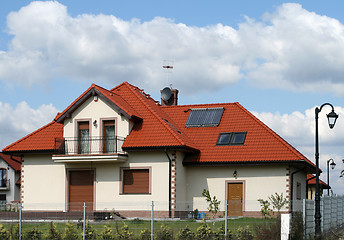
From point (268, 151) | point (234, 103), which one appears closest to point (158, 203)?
point (268, 151)

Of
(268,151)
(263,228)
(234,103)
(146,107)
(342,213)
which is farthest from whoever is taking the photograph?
(234,103)

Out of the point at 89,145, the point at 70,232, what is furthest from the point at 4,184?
the point at 70,232

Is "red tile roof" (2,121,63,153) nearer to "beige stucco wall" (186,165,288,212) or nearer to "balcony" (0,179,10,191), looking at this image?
"beige stucco wall" (186,165,288,212)

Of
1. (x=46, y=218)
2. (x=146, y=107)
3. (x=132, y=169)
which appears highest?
(x=146, y=107)

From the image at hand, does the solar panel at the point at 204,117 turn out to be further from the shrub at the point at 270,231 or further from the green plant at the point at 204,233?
the shrub at the point at 270,231

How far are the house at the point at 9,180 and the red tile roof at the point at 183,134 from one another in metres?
30.4

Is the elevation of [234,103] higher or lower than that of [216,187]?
higher

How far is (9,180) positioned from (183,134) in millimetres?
35491

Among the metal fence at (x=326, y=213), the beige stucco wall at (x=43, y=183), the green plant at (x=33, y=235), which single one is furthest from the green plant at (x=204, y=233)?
the beige stucco wall at (x=43, y=183)

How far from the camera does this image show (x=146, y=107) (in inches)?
1257

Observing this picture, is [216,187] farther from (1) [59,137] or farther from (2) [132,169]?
(1) [59,137]

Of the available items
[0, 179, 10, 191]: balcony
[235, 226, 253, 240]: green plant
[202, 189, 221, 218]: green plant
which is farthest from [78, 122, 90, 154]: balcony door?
[0, 179, 10, 191]: balcony

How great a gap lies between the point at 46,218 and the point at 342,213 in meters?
15.3

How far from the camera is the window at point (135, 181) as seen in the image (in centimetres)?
2994
